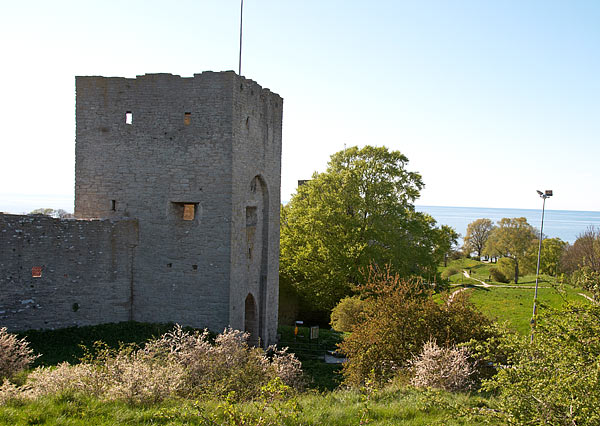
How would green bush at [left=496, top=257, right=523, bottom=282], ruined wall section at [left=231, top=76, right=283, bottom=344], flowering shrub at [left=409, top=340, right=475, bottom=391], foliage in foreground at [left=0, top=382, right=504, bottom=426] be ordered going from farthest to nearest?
green bush at [left=496, top=257, right=523, bottom=282], ruined wall section at [left=231, top=76, right=283, bottom=344], flowering shrub at [left=409, top=340, right=475, bottom=391], foliage in foreground at [left=0, top=382, right=504, bottom=426]

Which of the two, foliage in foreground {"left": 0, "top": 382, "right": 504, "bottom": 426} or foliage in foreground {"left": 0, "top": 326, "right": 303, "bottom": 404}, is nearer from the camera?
foliage in foreground {"left": 0, "top": 382, "right": 504, "bottom": 426}

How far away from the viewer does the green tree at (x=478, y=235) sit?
2785 inches

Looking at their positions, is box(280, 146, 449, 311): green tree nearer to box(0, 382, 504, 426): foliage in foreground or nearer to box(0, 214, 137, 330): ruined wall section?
box(0, 214, 137, 330): ruined wall section

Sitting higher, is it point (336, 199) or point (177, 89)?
point (177, 89)

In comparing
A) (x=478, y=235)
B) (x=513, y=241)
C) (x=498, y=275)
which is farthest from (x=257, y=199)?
(x=478, y=235)

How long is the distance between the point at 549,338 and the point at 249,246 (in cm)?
1258

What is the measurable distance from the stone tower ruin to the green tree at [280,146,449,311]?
9336 millimetres

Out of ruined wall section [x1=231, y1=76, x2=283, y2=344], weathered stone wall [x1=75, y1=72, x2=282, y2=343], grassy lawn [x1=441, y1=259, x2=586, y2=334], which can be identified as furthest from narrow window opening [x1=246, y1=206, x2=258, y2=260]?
grassy lawn [x1=441, y1=259, x2=586, y2=334]

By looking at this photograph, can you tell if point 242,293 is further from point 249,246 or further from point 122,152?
point 122,152

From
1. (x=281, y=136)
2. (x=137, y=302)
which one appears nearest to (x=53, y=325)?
(x=137, y=302)

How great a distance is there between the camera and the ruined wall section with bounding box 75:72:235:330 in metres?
15.9

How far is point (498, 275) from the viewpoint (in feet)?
147

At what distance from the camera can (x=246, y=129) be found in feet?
56.2

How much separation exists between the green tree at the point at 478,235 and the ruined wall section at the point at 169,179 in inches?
2385
